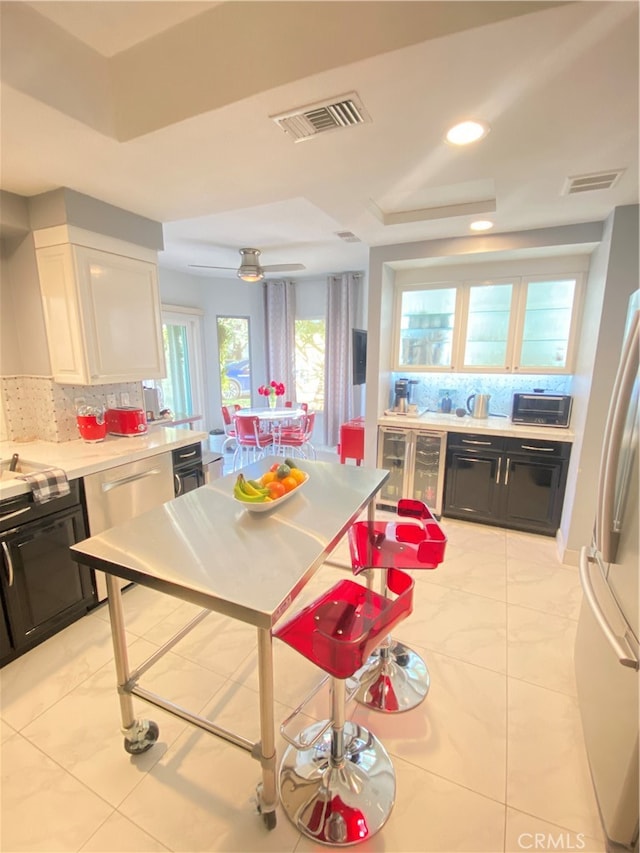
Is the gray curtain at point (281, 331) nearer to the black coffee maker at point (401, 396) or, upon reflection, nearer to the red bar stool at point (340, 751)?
the black coffee maker at point (401, 396)

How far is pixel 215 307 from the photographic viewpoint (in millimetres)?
5773

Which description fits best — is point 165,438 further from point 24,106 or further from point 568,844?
point 568,844

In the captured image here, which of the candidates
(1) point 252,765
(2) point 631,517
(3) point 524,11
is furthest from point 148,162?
(1) point 252,765

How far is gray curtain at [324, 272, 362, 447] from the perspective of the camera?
5500mm

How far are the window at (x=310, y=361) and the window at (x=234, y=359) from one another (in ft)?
2.79

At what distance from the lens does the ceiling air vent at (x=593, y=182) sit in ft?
6.63

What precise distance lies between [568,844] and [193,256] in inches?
209

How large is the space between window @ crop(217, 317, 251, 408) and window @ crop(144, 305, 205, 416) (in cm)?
44

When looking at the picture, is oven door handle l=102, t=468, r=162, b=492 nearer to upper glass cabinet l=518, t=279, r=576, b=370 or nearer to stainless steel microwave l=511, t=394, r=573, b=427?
stainless steel microwave l=511, t=394, r=573, b=427

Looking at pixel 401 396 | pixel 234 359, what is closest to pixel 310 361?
pixel 234 359

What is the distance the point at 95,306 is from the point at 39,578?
1694mm

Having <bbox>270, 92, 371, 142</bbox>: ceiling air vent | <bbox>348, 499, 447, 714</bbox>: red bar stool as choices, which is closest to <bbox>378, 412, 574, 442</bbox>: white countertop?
<bbox>348, 499, 447, 714</bbox>: red bar stool

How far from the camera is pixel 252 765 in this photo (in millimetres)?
1551

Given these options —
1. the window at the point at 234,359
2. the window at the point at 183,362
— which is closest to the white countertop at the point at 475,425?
the window at the point at 183,362
